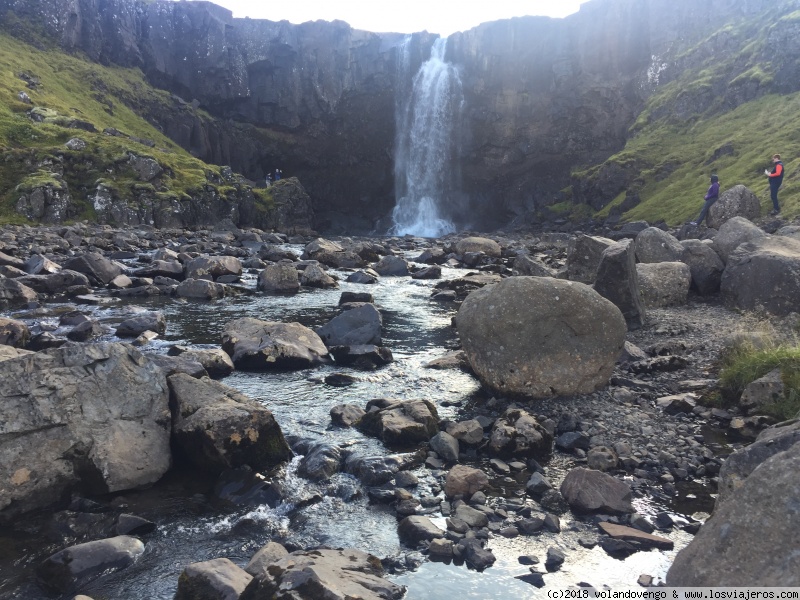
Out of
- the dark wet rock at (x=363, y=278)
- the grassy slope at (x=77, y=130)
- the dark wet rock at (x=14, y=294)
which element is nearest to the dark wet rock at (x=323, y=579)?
the dark wet rock at (x=14, y=294)

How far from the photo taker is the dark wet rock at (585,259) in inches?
930

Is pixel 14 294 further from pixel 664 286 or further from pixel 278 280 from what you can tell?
pixel 664 286

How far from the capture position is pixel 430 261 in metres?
40.1

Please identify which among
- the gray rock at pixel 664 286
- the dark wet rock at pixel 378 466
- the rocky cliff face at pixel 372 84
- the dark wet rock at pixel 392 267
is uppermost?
the rocky cliff face at pixel 372 84

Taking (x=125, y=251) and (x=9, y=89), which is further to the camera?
(x=9, y=89)

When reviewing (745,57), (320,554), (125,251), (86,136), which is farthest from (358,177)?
(320,554)

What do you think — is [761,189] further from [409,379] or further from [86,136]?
[86,136]

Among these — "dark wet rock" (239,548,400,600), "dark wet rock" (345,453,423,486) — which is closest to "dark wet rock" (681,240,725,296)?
"dark wet rock" (345,453,423,486)

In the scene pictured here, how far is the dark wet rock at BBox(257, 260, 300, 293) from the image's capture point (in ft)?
90.3

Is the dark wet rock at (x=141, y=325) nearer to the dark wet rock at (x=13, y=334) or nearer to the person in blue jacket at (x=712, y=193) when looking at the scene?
the dark wet rock at (x=13, y=334)

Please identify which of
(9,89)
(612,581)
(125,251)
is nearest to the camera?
(612,581)

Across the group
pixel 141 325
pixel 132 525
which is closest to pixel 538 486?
pixel 132 525

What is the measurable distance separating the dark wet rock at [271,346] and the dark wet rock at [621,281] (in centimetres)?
858

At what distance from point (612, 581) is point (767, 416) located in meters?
5.97
